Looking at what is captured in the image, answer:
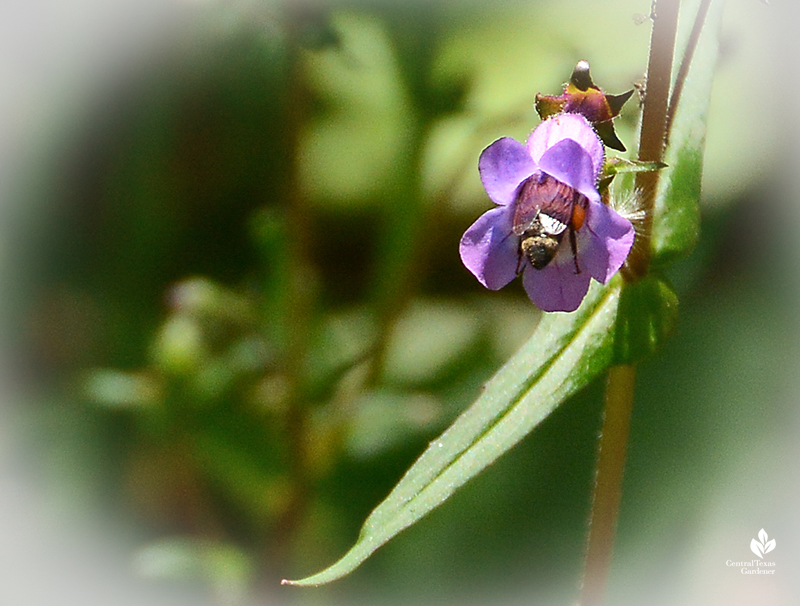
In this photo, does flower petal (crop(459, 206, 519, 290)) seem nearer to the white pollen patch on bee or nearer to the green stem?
the white pollen patch on bee

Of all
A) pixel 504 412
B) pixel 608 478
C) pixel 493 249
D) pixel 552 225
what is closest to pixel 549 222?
pixel 552 225

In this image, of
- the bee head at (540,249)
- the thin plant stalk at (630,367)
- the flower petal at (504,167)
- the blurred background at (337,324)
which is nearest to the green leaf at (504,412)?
the thin plant stalk at (630,367)

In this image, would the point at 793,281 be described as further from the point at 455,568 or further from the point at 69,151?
the point at 69,151

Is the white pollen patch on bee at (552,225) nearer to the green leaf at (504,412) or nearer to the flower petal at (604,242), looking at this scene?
the flower petal at (604,242)

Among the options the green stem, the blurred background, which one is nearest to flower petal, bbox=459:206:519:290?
the green stem

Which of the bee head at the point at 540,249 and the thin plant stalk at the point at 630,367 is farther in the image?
the thin plant stalk at the point at 630,367

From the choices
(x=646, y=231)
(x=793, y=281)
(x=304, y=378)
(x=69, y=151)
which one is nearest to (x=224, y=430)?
(x=304, y=378)
